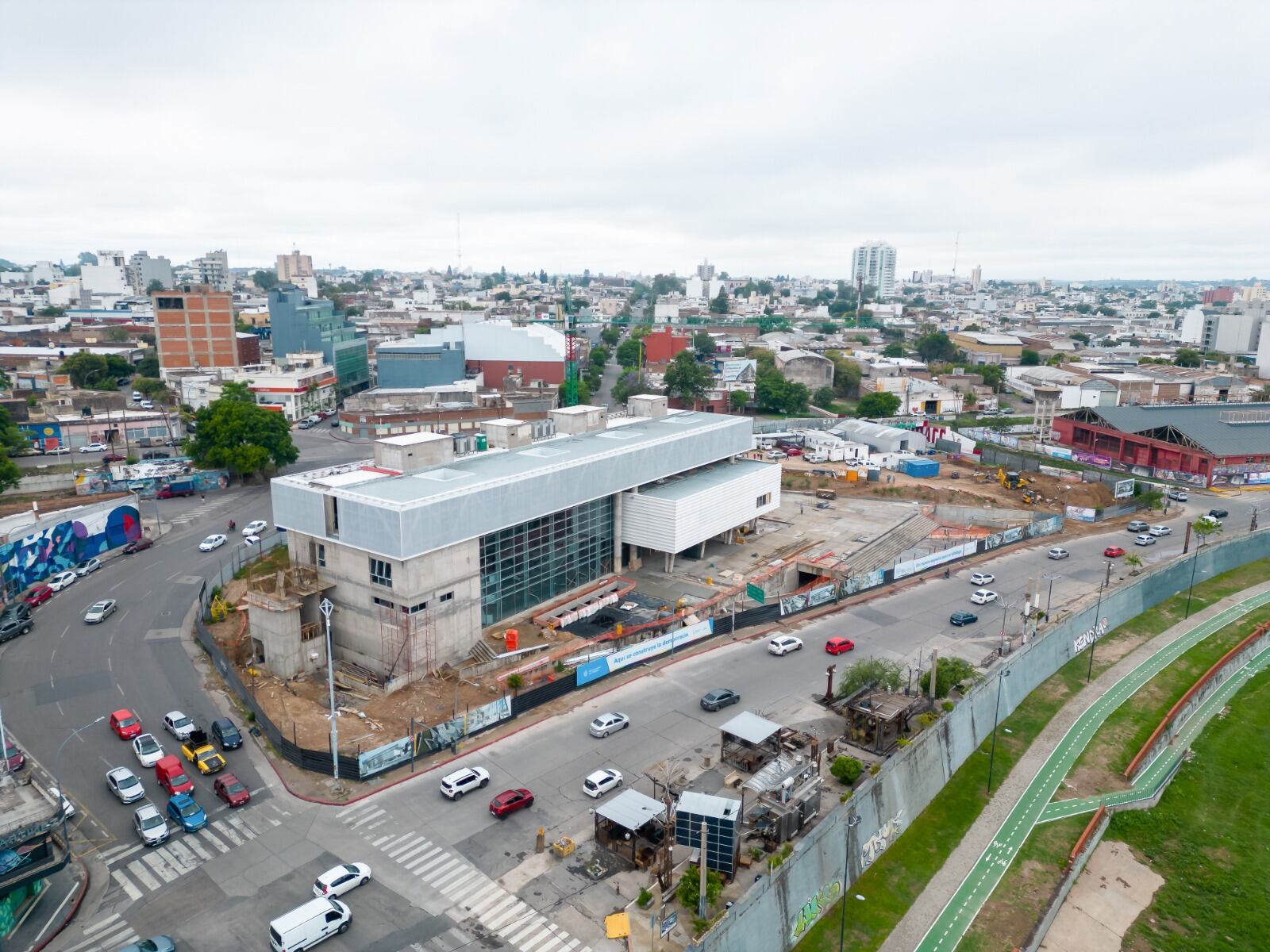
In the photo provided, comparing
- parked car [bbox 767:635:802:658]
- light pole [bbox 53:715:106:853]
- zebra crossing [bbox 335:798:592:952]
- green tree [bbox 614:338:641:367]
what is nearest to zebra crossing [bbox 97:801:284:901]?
light pole [bbox 53:715:106:853]

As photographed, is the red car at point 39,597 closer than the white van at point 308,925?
No

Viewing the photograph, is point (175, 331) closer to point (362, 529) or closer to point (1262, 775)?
point (362, 529)

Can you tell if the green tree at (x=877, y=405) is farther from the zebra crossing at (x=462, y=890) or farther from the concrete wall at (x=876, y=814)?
the zebra crossing at (x=462, y=890)

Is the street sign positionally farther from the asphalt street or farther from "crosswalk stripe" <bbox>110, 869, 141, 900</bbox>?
"crosswalk stripe" <bbox>110, 869, 141, 900</bbox>

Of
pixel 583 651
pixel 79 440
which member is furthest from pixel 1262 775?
pixel 79 440

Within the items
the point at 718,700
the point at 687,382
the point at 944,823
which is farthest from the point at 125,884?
the point at 687,382

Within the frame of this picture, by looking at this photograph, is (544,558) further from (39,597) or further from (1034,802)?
(39,597)

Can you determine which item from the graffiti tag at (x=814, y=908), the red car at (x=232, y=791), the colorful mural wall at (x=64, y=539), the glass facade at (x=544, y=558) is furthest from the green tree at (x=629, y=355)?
the graffiti tag at (x=814, y=908)
